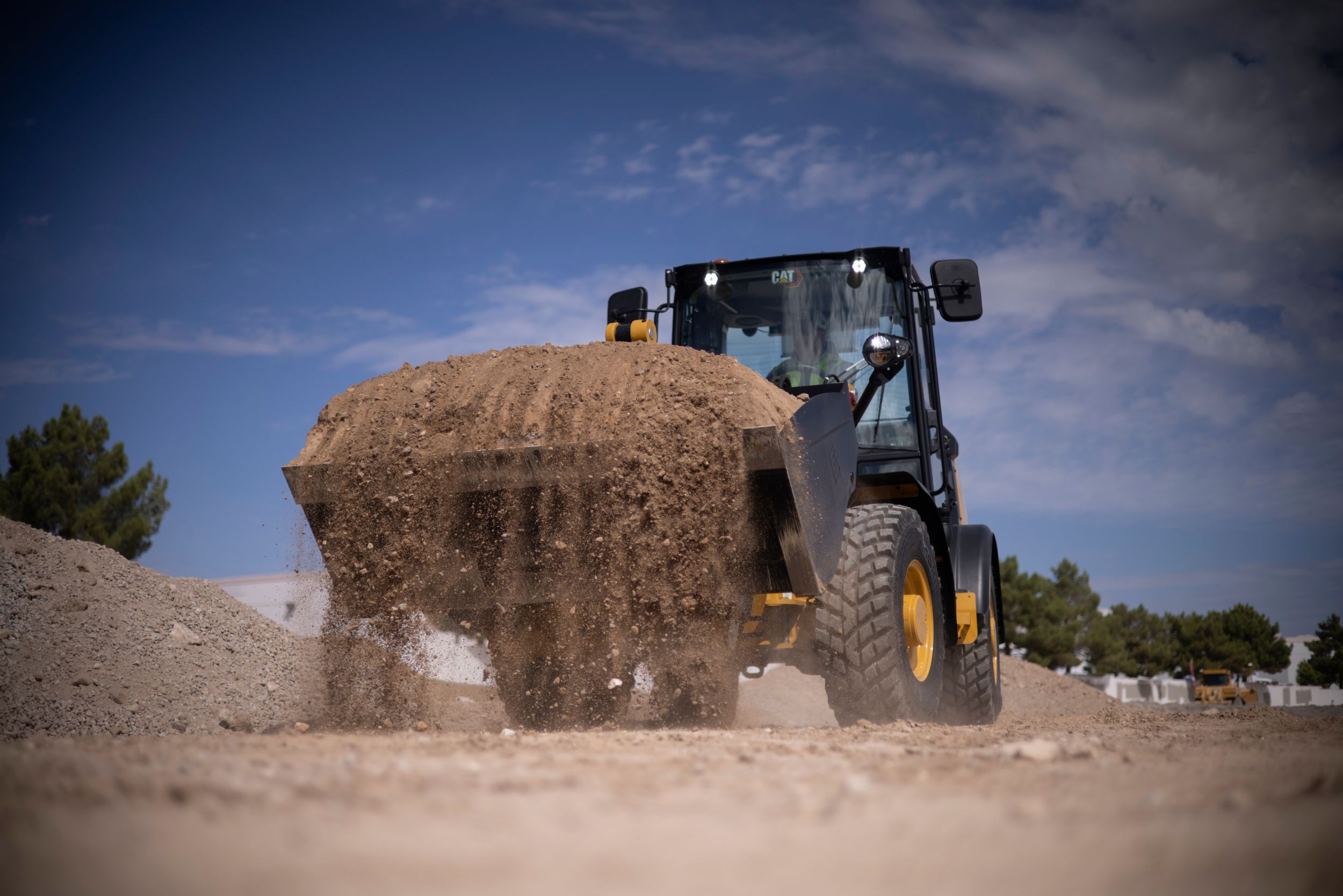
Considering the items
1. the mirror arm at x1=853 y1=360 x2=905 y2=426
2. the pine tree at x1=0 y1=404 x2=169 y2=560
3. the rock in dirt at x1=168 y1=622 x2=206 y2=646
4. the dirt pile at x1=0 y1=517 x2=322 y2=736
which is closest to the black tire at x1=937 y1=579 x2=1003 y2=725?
the mirror arm at x1=853 y1=360 x2=905 y2=426

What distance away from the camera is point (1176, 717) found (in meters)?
5.56

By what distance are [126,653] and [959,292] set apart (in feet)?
21.7

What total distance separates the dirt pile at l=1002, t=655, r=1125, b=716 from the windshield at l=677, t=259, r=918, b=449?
10702 mm

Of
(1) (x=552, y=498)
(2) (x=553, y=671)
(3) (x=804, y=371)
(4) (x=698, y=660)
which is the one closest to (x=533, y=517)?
(1) (x=552, y=498)

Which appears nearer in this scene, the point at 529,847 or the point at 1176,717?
the point at 529,847

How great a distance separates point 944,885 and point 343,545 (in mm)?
3528

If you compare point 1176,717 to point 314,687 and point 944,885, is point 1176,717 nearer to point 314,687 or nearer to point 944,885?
point 944,885

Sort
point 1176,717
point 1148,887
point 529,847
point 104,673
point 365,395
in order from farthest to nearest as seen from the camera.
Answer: point 104,673, point 1176,717, point 365,395, point 529,847, point 1148,887

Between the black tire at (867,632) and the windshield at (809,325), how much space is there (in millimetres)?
1386

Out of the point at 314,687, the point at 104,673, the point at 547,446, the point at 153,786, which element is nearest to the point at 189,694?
the point at 104,673

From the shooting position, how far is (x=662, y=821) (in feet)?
5.62

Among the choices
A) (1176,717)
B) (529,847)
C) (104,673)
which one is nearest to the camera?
(529,847)

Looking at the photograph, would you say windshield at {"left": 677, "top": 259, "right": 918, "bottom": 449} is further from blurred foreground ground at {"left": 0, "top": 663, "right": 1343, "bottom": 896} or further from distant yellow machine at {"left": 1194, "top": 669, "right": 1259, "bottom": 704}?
distant yellow machine at {"left": 1194, "top": 669, "right": 1259, "bottom": 704}

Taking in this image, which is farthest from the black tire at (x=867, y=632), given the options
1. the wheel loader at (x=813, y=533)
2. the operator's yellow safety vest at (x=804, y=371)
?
the operator's yellow safety vest at (x=804, y=371)
